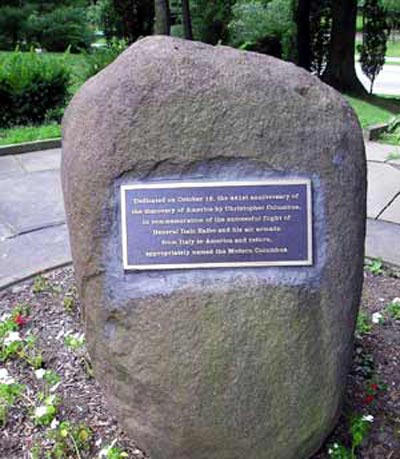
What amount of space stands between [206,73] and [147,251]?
2.23 ft

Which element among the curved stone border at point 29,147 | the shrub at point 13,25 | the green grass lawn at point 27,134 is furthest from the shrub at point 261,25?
the curved stone border at point 29,147

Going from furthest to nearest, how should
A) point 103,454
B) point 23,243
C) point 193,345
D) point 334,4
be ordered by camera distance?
1. point 334,4
2. point 23,243
3. point 103,454
4. point 193,345

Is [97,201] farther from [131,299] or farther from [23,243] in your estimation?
[23,243]

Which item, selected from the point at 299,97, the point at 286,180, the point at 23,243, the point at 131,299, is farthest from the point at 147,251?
the point at 23,243

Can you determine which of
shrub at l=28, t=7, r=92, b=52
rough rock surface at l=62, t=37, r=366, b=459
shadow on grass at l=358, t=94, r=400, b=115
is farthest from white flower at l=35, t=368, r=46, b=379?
shrub at l=28, t=7, r=92, b=52

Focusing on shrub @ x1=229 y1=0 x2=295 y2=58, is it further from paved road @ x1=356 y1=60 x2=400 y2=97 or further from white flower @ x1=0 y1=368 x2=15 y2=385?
white flower @ x1=0 y1=368 x2=15 y2=385

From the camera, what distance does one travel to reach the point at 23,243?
192 inches

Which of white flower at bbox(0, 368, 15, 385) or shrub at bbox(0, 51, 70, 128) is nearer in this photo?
white flower at bbox(0, 368, 15, 385)

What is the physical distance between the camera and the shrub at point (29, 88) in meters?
8.70

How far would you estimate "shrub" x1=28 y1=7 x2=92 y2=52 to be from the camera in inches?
658

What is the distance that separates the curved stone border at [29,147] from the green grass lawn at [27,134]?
133mm

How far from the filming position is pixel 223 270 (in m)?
2.30

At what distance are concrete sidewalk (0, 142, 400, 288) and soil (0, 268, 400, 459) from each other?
23.5 inches

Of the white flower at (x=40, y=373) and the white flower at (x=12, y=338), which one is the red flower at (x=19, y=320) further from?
the white flower at (x=40, y=373)
